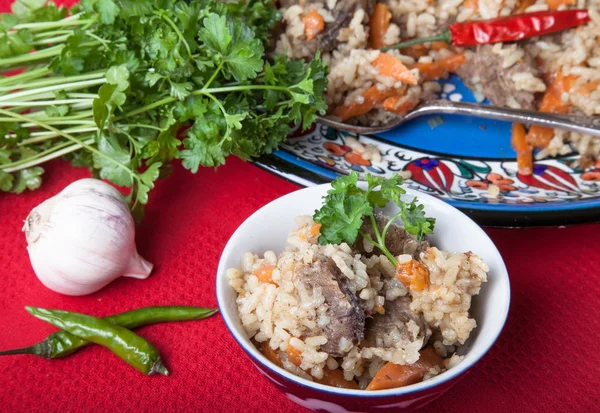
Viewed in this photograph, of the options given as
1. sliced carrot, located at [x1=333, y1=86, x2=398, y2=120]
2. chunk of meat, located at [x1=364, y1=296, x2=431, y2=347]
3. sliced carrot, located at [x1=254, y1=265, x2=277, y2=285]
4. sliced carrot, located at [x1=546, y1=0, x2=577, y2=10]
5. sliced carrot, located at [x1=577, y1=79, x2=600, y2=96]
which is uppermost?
sliced carrot, located at [x1=546, y1=0, x2=577, y2=10]

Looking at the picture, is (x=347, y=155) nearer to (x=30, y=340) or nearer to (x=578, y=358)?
(x=578, y=358)

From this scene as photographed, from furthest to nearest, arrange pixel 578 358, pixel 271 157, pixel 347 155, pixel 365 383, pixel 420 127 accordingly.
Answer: pixel 420 127, pixel 347 155, pixel 271 157, pixel 578 358, pixel 365 383

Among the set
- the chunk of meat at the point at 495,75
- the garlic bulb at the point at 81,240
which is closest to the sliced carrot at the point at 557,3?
the chunk of meat at the point at 495,75

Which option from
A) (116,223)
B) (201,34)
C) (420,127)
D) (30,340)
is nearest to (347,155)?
(420,127)

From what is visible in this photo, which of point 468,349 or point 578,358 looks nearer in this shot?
point 468,349

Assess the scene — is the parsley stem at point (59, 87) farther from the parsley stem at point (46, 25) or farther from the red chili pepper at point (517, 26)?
the red chili pepper at point (517, 26)

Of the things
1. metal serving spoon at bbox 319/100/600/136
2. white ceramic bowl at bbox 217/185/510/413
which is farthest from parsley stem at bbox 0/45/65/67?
white ceramic bowl at bbox 217/185/510/413

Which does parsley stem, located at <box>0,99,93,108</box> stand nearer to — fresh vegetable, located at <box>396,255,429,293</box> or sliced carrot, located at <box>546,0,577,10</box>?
fresh vegetable, located at <box>396,255,429,293</box>
